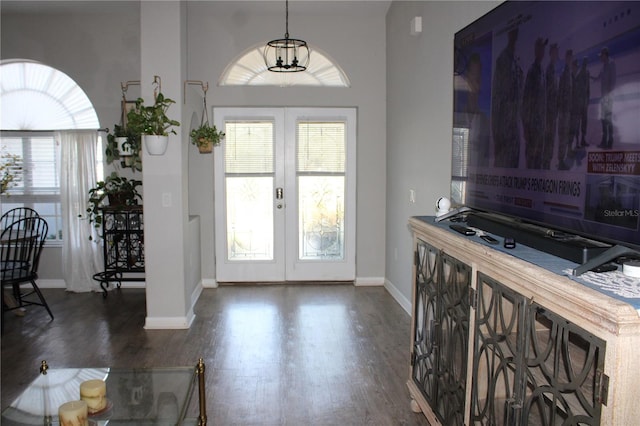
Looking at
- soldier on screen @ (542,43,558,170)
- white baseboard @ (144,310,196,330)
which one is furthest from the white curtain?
soldier on screen @ (542,43,558,170)

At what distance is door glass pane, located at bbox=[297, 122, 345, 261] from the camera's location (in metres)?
5.83

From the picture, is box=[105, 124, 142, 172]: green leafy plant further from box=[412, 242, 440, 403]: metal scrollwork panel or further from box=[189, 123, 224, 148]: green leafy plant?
box=[412, 242, 440, 403]: metal scrollwork panel

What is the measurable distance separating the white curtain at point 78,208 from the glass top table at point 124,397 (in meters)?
3.28

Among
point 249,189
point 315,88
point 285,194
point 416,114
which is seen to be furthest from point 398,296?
point 315,88

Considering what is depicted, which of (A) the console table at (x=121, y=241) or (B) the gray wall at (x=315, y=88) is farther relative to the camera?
(B) the gray wall at (x=315, y=88)

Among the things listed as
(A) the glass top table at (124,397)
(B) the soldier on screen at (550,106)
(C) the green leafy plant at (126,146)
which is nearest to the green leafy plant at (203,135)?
(C) the green leafy plant at (126,146)

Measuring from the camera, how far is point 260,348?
12.9 ft

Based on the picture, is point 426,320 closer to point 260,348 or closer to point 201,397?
point 201,397

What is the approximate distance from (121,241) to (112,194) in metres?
0.51

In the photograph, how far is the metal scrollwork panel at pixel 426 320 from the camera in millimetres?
2500

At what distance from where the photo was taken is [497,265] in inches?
69.4

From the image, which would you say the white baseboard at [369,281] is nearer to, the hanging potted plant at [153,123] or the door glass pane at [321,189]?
the door glass pane at [321,189]

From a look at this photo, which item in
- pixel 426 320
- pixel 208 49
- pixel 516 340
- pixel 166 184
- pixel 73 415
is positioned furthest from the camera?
pixel 208 49

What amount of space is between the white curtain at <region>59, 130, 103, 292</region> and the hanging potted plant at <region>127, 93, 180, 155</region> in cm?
183
